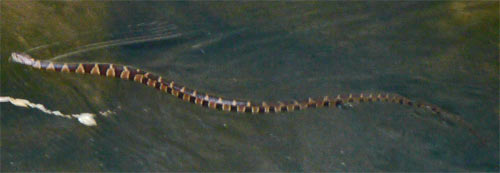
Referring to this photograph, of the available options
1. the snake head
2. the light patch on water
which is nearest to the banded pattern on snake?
the snake head

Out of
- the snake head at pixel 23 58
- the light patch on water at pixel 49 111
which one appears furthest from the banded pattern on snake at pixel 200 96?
the light patch on water at pixel 49 111

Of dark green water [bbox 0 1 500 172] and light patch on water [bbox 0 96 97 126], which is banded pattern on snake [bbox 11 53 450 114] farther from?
light patch on water [bbox 0 96 97 126]

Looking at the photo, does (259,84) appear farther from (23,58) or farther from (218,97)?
(23,58)

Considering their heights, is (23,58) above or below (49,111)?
above

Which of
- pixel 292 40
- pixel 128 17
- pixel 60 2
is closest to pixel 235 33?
pixel 292 40

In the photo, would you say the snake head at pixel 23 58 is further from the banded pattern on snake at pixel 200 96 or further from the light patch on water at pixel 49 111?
the light patch on water at pixel 49 111

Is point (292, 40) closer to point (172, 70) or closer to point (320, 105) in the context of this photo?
point (320, 105)

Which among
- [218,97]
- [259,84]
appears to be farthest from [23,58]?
[259,84]
